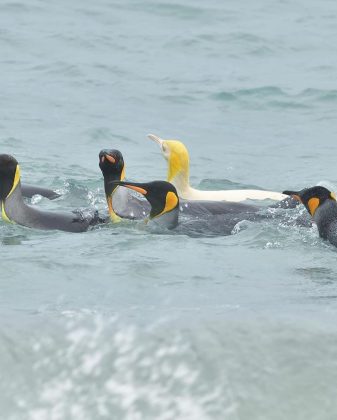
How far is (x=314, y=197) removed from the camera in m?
9.52

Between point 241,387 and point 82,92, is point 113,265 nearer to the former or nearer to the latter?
point 241,387

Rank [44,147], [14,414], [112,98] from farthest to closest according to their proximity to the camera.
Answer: [112,98] → [44,147] → [14,414]

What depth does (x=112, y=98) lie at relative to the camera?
55.9ft

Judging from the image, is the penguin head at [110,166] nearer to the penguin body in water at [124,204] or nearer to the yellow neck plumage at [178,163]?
the penguin body in water at [124,204]

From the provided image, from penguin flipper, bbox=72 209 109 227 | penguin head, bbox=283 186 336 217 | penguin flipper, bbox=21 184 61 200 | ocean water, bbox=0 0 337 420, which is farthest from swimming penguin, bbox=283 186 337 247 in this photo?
penguin flipper, bbox=21 184 61 200

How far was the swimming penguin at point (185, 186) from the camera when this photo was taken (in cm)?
1132

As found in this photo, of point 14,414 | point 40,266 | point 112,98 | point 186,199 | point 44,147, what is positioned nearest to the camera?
point 14,414

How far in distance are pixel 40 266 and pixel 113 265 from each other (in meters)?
0.48

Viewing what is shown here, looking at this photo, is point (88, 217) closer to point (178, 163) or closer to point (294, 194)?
point (294, 194)

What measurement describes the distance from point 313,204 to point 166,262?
1.94 metres

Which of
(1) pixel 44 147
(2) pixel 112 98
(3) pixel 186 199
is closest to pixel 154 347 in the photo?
(3) pixel 186 199

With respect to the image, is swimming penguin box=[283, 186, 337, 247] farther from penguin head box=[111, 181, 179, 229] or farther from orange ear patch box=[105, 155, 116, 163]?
orange ear patch box=[105, 155, 116, 163]

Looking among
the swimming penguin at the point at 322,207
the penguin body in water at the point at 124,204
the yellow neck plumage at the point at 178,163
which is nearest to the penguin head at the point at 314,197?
the swimming penguin at the point at 322,207

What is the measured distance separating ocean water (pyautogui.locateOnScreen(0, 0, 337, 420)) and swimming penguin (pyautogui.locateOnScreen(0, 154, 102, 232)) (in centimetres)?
15
